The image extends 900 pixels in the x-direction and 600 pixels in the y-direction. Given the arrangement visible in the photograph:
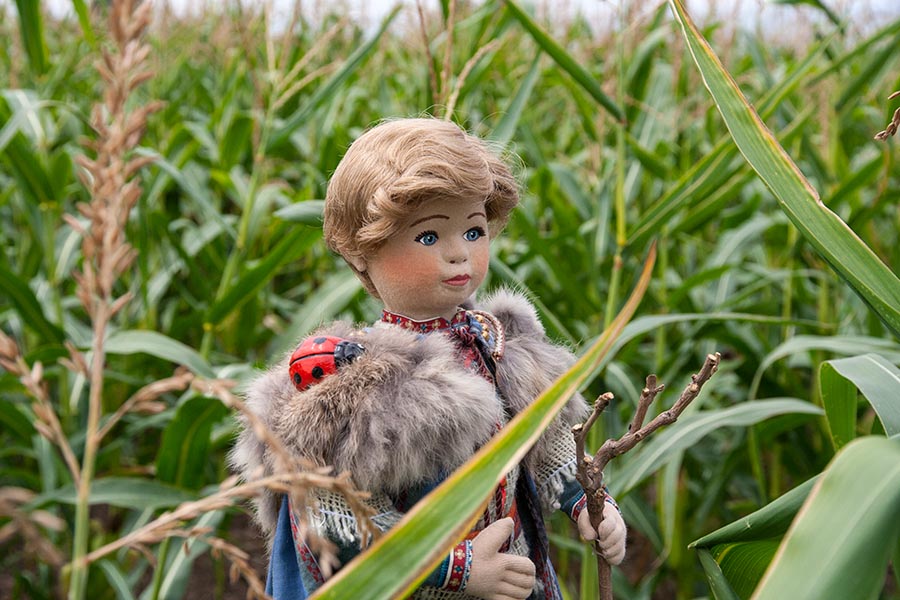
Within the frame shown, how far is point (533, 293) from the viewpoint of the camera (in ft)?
3.46

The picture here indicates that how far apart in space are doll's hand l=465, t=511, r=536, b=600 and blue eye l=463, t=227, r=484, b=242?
0.23m

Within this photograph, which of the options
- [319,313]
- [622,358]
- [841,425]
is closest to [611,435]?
[622,358]

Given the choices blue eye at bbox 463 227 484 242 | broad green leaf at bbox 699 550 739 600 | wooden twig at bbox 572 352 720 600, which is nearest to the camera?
wooden twig at bbox 572 352 720 600

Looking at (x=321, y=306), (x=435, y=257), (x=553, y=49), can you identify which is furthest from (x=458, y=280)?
(x=321, y=306)

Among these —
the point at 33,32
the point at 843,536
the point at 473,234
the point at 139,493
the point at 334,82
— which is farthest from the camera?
the point at 33,32

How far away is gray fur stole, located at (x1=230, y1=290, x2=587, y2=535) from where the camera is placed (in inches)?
25.4

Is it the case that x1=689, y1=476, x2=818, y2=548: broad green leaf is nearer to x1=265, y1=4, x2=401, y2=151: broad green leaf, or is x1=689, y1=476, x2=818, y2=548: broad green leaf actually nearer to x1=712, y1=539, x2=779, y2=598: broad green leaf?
x1=712, y1=539, x2=779, y2=598: broad green leaf

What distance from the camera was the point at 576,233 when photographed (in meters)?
1.50

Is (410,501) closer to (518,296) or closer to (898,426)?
(518,296)

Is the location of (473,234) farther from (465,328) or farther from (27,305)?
(27,305)

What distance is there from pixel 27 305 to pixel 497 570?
1.03 meters

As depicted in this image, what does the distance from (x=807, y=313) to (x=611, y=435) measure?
803 millimetres

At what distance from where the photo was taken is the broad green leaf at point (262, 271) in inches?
49.2

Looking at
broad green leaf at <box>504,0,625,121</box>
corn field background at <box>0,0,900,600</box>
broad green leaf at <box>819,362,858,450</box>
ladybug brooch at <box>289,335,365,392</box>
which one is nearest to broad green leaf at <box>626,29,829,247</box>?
corn field background at <box>0,0,900,600</box>
